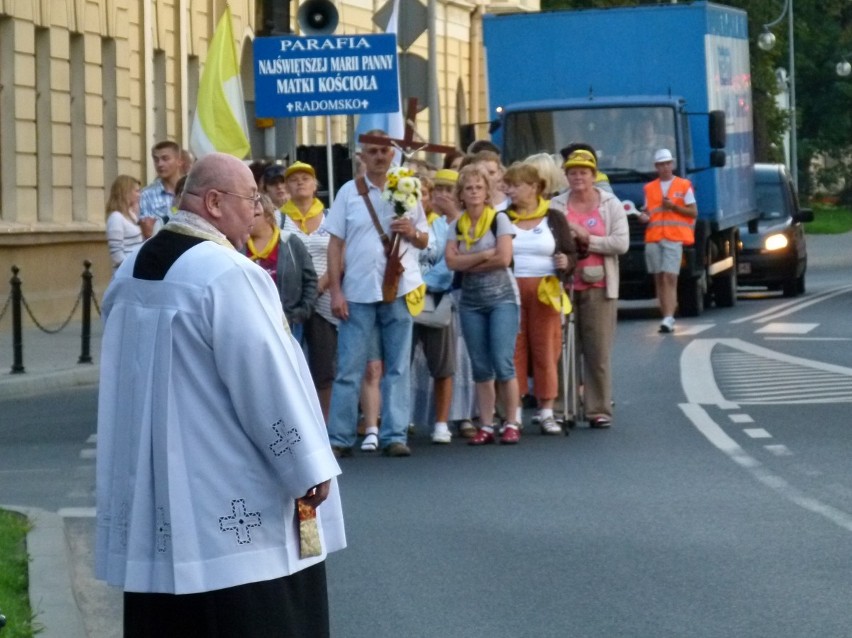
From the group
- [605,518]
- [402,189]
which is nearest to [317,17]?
[402,189]

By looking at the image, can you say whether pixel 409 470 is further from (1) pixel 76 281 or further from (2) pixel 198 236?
(1) pixel 76 281

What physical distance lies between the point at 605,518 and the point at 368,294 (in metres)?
3.10

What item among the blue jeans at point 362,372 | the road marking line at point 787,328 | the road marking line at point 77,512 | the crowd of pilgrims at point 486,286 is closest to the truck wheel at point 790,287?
the road marking line at point 787,328

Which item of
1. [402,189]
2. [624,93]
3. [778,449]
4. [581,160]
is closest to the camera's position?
[402,189]

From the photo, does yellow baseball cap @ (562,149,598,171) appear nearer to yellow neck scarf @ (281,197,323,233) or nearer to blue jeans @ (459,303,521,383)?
blue jeans @ (459,303,521,383)

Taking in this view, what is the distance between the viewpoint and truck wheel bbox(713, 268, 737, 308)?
97.5ft

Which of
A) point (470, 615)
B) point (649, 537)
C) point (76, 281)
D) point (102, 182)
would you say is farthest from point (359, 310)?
point (102, 182)

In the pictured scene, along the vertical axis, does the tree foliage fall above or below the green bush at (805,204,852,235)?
above

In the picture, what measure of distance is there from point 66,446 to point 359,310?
2.32 m

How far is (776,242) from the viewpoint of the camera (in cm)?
3234

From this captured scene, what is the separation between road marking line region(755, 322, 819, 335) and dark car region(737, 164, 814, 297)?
6.65 m

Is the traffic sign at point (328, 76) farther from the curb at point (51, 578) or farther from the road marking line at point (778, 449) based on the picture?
the curb at point (51, 578)

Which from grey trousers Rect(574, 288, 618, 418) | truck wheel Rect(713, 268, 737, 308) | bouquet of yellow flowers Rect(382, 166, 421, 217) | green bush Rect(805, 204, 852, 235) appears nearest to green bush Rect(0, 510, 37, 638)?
bouquet of yellow flowers Rect(382, 166, 421, 217)

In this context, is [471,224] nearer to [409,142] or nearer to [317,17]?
[409,142]
